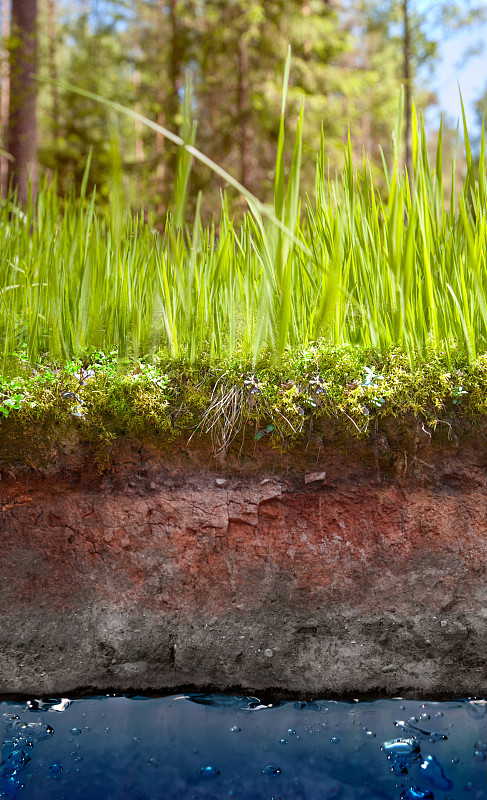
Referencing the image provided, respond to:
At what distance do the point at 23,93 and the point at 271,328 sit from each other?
6205 millimetres

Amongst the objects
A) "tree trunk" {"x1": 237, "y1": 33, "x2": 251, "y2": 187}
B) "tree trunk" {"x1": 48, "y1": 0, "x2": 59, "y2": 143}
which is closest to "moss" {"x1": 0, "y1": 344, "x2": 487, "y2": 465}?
"tree trunk" {"x1": 237, "y1": 33, "x2": 251, "y2": 187}

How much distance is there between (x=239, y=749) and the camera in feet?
4.13

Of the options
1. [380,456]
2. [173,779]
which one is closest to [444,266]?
[380,456]

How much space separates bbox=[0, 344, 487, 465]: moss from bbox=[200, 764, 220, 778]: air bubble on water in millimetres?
749

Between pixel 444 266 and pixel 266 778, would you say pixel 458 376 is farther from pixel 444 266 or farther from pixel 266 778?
pixel 266 778

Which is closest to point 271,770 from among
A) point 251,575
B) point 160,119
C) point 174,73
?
point 251,575

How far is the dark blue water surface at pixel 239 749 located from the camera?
1155 millimetres

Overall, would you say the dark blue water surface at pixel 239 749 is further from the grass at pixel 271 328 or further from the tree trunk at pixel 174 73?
the tree trunk at pixel 174 73

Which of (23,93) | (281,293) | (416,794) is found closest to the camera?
(416,794)

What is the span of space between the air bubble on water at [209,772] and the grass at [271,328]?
0.76 meters

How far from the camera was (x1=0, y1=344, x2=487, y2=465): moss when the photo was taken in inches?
59.6

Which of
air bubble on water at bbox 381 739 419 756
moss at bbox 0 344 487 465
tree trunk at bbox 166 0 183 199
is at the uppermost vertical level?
tree trunk at bbox 166 0 183 199

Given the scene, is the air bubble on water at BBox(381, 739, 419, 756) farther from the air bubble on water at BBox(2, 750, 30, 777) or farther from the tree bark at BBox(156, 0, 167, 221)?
the tree bark at BBox(156, 0, 167, 221)

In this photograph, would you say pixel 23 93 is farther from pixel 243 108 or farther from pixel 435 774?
pixel 435 774
